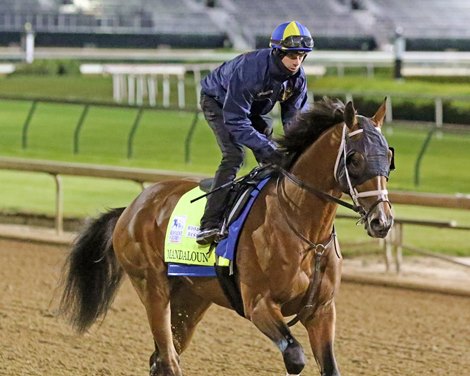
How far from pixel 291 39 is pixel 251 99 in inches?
12.7

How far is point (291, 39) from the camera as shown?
521cm

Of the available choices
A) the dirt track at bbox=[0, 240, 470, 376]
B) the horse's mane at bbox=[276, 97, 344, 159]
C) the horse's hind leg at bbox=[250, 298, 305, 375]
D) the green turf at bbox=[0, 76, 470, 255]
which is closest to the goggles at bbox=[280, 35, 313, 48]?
the horse's mane at bbox=[276, 97, 344, 159]

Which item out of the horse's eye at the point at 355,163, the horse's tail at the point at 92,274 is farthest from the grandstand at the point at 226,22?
the horse's eye at the point at 355,163

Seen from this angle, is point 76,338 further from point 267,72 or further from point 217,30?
point 217,30

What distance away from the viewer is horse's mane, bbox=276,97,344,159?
516cm

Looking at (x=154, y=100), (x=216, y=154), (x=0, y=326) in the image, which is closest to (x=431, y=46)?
(x=154, y=100)

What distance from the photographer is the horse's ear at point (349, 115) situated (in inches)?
193

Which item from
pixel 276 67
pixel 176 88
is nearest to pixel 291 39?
pixel 276 67

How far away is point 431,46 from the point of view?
3822cm

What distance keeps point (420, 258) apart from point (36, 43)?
87.8 ft

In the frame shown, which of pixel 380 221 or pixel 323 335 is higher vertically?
pixel 380 221

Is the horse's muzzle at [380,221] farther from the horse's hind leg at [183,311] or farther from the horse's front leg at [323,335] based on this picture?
the horse's hind leg at [183,311]

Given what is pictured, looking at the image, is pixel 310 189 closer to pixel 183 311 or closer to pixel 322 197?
pixel 322 197

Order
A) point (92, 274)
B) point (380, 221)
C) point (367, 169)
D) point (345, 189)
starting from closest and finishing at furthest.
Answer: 1. point (380, 221)
2. point (367, 169)
3. point (345, 189)
4. point (92, 274)
